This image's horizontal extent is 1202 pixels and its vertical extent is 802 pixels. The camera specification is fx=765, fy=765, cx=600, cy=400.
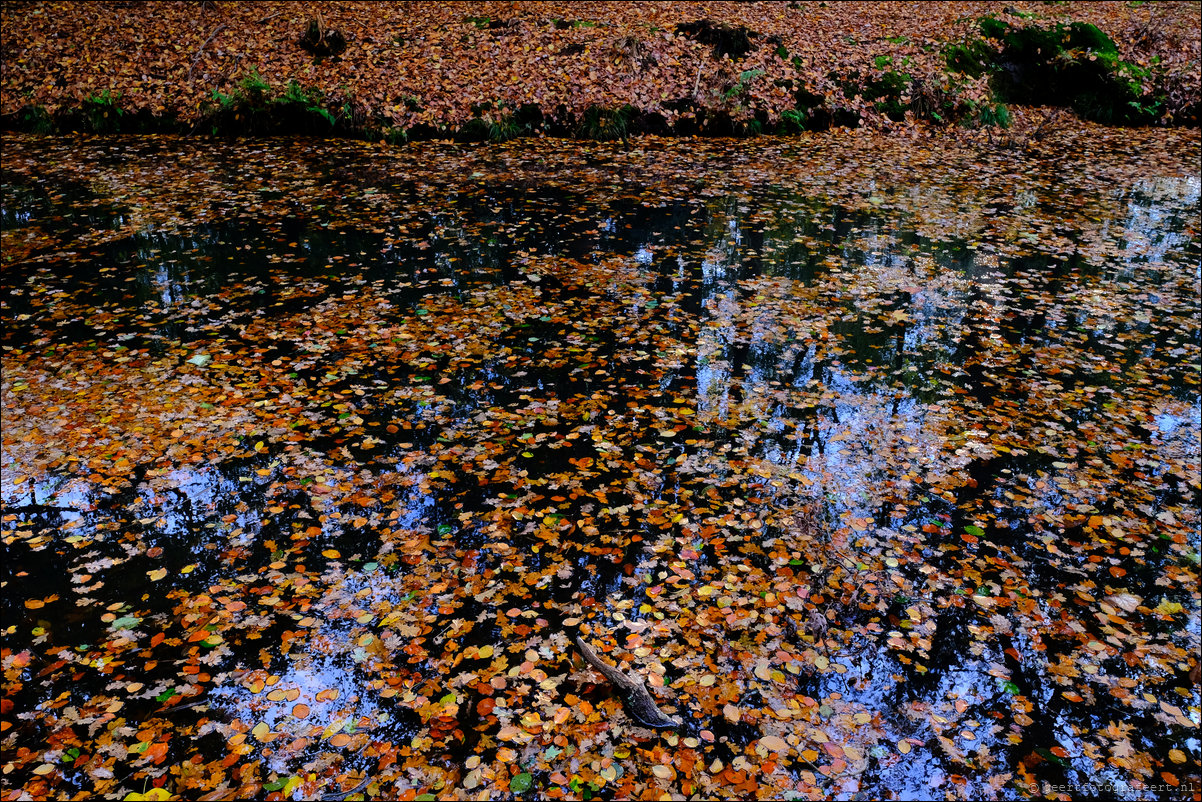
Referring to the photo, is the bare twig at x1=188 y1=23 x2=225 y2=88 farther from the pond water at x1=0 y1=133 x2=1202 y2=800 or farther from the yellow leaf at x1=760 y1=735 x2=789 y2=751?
the yellow leaf at x1=760 y1=735 x2=789 y2=751

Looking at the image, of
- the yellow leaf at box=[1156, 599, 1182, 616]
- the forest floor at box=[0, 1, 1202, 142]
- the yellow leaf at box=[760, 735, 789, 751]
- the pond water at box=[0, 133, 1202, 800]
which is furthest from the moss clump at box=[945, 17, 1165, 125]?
the yellow leaf at box=[760, 735, 789, 751]

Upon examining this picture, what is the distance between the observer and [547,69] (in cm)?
1529

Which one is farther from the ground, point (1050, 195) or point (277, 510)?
point (1050, 195)

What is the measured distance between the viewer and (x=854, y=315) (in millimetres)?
7562

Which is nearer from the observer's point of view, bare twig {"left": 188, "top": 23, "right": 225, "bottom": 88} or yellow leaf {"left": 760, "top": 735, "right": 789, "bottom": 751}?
yellow leaf {"left": 760, "top": 735, "right": 789, "bottom": 751}

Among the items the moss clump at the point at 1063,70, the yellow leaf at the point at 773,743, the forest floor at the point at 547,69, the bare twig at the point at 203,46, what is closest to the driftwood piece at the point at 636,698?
the yellow leaf at the point at 773,743

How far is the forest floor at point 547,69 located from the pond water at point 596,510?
559 centimetres

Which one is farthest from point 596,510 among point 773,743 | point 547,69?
point 547,69

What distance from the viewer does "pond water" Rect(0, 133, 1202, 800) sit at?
3350mm

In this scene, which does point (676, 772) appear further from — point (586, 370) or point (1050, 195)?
point (1050, 195)

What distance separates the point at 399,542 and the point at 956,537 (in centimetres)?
331

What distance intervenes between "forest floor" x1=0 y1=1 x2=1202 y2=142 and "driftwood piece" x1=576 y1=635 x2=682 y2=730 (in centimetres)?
1246

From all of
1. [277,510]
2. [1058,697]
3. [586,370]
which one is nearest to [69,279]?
[277,510]

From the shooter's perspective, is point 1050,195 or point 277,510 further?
point 1050,195
